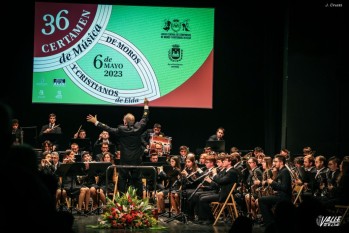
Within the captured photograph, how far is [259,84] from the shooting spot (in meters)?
15.9

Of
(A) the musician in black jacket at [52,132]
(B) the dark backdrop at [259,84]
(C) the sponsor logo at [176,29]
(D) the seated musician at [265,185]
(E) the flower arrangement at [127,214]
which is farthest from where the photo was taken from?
(C) the sponsor logo at [176,29]

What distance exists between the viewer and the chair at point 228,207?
34.9ft

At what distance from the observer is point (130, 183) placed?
39.2 ft

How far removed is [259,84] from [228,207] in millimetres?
5388

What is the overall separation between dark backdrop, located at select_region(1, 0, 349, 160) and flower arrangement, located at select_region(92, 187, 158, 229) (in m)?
5.67

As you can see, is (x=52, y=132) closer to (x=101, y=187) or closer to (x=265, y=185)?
(x=101, y=187)

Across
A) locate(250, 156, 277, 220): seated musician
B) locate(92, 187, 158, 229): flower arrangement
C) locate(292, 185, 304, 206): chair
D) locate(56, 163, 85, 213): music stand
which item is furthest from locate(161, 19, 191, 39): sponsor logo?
locate(92, 187, 158, 229): flower arrangement

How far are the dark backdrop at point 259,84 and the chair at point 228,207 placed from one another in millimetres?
3894

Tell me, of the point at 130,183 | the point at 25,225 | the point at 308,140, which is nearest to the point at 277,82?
the point at 308,140

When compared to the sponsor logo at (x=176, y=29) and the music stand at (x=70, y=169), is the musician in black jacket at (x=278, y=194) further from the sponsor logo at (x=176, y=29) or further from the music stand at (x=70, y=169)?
the sponsor logo at (x=176, y=29)

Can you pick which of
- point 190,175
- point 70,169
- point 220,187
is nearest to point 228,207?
point 220,187

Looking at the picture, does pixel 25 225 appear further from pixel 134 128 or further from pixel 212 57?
pixel 212 57

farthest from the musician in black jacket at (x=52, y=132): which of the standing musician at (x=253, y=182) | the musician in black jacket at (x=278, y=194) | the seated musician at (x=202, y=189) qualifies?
the musician in black jacket at (x=278, y=194)

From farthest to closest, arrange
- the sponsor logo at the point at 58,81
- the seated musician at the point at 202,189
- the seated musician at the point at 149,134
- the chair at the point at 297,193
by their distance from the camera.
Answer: the sponsor logo at the point at 58,81 < the seated musician at the point at 149,134 < the seated musician at the point at 202,189 < the chair at the point at 297,193
